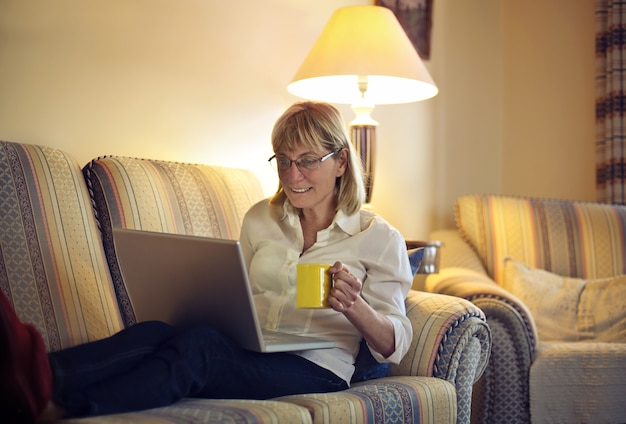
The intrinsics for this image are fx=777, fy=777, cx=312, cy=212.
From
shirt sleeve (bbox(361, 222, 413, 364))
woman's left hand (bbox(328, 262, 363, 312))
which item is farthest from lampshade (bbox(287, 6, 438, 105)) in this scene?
woman's left hand (bbox(328, 262, 363, 312))

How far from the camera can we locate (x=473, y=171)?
12.7 ft

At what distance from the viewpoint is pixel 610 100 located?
349 cm

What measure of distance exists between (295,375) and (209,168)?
36.3 inches

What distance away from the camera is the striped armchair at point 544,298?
242 centimetres

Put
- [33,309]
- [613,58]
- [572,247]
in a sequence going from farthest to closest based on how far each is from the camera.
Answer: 1. [613,58]
2. [572,247]
3. [33,309]

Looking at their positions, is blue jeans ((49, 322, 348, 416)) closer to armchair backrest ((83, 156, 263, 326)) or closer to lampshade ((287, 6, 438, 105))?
armchair backrest ((83, 156, 263, 326))

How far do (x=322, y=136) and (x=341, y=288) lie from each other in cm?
47

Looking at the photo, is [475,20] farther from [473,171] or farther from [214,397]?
[214,397]

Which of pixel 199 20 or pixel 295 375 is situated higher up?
pixel 199 20

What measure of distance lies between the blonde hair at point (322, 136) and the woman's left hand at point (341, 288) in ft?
1.19

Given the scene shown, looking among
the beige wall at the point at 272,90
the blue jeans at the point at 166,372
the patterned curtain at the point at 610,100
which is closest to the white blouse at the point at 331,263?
the blue jeans at the point at 166,372

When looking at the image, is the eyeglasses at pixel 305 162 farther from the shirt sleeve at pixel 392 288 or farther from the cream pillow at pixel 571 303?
the cream pillow at pixel 571 303

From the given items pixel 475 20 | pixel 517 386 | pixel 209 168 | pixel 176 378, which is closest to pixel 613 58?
pixel 475 20

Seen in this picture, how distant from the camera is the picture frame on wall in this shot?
3480 millimetres
